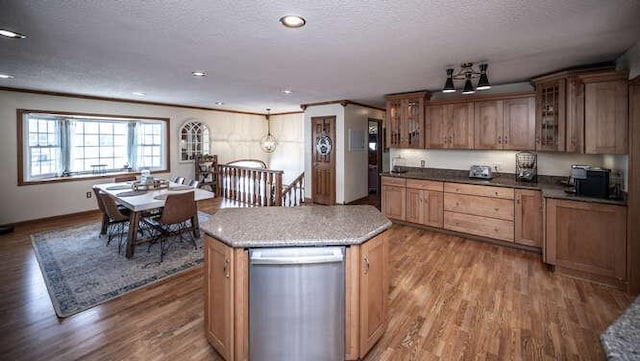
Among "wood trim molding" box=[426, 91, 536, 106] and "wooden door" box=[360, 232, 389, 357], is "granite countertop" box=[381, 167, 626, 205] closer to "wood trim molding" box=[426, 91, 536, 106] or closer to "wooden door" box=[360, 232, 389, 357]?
"wood trim molding" box=[426, 91, 536, 106]

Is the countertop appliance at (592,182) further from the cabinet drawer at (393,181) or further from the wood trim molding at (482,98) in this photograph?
the cabinet drawer at (393,181)

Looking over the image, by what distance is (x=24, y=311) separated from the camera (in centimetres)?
264

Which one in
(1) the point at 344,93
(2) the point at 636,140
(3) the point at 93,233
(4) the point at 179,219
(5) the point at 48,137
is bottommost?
(3) the point at 93,233

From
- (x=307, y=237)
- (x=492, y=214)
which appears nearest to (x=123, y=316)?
(x=307, y=237)

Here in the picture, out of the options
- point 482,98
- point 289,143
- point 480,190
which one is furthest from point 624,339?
point 289,143

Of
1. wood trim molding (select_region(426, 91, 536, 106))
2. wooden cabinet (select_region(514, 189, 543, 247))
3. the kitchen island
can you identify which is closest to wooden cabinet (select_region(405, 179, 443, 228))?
wooden cabinet (select_region(514, 189, 543, 247))

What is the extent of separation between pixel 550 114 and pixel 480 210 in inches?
60.4

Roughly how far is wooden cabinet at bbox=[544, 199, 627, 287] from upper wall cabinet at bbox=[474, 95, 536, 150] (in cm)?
125

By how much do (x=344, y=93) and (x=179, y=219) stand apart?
3.47 metres

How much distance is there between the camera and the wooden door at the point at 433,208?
15.6 feet

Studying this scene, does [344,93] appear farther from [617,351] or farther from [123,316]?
[617,351]

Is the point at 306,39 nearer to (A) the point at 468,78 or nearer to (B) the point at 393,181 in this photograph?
(A) the point at 468,78

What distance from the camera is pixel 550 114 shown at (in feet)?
13.0

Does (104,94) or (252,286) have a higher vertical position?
(104,94)
